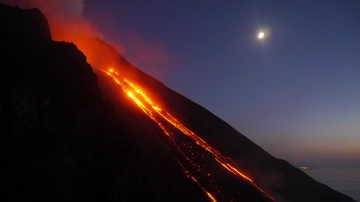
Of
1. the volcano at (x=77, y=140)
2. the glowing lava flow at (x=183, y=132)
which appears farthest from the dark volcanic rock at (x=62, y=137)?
the glowing lava flow at (x=183, y=132)

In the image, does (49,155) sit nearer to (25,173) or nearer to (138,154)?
(25,173)

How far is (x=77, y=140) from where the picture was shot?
81.0 ft

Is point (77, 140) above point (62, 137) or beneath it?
beneath

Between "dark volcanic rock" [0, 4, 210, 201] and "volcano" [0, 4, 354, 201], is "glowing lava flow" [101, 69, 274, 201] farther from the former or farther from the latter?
"dark volcanic rock" [0, 4, 210, 201]

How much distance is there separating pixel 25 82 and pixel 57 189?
25.1 feet

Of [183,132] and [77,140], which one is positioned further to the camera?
[183,132]

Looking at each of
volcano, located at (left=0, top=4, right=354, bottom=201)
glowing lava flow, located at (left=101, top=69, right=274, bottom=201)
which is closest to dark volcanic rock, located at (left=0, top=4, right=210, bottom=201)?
volcano, located at (left=0, top=4, right=354, bottom=201)

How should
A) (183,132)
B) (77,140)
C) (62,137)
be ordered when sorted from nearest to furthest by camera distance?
(62,137) → (77,140) → (183,132)

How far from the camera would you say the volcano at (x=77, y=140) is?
1889cm

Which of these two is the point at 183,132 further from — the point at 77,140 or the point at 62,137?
the point at 62,137

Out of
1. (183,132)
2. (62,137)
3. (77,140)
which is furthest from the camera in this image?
(183,132)

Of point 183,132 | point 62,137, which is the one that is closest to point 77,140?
point 62,137

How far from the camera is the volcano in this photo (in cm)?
1889

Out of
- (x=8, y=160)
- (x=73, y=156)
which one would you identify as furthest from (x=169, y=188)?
(x=8, y=160)
